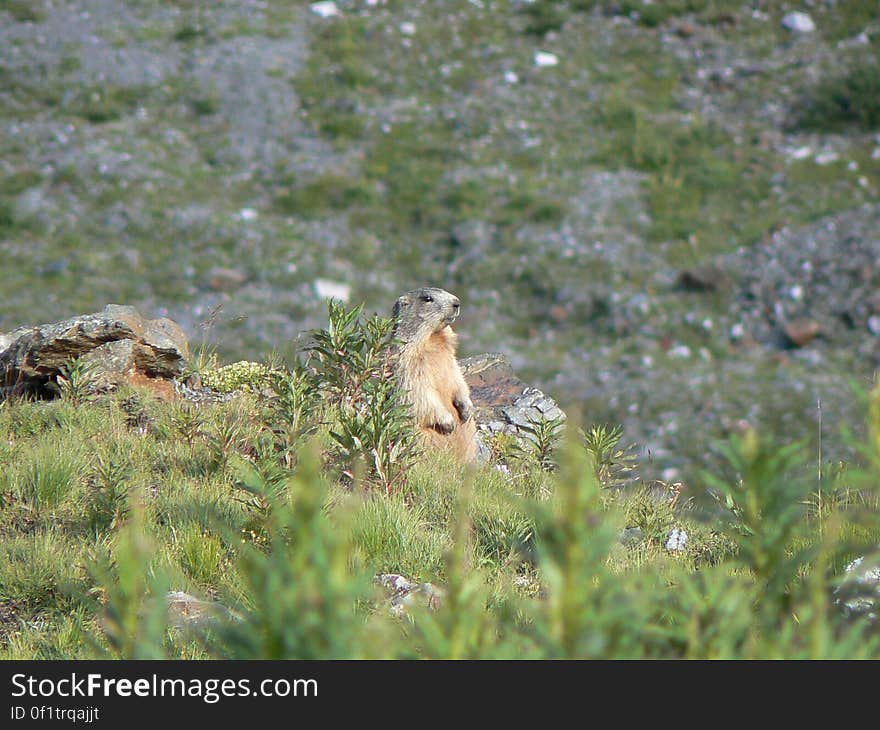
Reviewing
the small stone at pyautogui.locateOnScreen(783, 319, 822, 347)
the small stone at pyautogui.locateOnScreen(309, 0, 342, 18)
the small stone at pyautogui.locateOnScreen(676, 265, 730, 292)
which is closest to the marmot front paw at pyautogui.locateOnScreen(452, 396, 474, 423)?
the small stone at pyautogui.locateOnScreen(783, 319, 822, 347)

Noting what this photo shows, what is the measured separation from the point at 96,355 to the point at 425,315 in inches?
86.1

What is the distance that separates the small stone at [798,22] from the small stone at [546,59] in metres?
3.84

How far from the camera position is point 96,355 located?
268 inches

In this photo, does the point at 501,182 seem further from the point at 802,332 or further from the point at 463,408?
the point at 463,408

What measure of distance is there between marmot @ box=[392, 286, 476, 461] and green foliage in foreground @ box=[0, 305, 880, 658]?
41cm

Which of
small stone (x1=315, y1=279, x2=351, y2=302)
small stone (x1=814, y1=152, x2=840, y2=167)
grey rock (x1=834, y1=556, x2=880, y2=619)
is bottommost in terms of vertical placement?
small stone (x1=315, y1=279, x2=351, y2=302)

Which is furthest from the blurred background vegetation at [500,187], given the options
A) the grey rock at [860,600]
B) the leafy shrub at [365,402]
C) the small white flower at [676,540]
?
the grey rock at [860,600]

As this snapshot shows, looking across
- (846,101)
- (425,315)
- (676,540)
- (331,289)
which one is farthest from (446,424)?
(846,101)

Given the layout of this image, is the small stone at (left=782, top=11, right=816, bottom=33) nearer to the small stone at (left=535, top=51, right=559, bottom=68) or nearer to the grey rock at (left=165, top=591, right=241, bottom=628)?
the small stone at (left=535, top=51, right=559, bottom=68)

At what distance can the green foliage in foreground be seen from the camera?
2152 millimetres

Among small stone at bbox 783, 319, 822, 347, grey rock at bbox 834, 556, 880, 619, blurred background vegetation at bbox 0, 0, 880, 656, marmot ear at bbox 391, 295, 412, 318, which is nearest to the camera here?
grey rock at bbox 834, 556, 880, 619

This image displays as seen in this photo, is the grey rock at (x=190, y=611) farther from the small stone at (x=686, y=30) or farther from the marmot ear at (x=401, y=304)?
the small stone at (x=686, y=30)

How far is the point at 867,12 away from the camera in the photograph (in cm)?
1673

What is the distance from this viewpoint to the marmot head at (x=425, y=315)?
6.48 metres
